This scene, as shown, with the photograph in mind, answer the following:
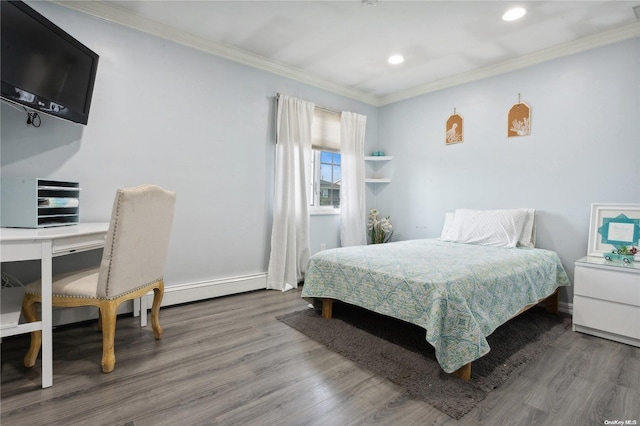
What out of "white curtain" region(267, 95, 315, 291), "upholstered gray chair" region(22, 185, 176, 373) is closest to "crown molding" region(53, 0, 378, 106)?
"white curtain" region(267, 95, 315, 291)

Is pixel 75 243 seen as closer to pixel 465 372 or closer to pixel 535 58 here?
pixel 465 372

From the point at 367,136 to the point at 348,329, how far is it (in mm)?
3108

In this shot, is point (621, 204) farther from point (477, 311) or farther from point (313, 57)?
point (313, 57)

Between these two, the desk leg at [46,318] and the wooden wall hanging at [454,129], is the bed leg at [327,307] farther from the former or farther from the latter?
the wooden wall hanging at [454,129]

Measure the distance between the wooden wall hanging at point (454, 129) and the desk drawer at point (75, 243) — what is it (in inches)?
149

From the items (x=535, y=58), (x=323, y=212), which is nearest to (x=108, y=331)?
(x=323, y=212)

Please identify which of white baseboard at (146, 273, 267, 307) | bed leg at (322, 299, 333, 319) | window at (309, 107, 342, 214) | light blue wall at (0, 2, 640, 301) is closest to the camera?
light blue wall at (0, 2, 640, 301)

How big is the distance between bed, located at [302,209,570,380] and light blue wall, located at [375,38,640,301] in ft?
1.02

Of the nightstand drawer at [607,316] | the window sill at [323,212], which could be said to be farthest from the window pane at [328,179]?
the nightstand drawer at [607,316]

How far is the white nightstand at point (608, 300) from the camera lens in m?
2.29

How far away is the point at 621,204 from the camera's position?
8.79 feet

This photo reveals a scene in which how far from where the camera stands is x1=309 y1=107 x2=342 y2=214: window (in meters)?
4.11

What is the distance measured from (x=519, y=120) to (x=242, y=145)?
298 cm

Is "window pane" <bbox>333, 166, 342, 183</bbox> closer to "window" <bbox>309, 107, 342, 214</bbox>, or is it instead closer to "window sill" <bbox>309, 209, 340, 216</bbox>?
"window" <bbox>309, 107, 342, 214</bbox>
